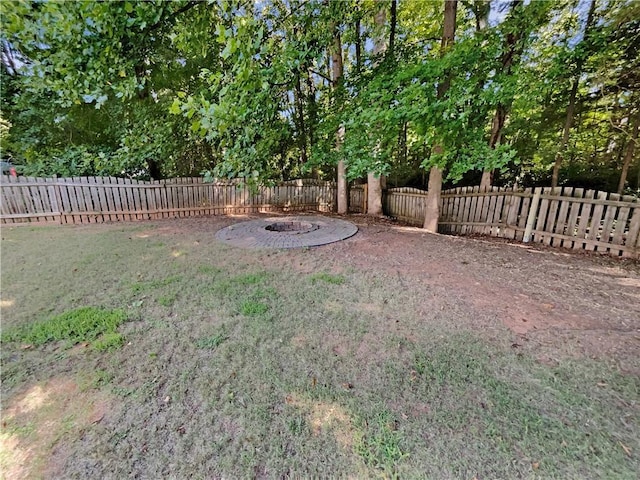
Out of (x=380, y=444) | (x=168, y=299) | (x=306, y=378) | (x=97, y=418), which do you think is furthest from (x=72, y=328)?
(x=380, y=444)

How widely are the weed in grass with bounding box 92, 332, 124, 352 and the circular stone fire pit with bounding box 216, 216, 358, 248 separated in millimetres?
2804

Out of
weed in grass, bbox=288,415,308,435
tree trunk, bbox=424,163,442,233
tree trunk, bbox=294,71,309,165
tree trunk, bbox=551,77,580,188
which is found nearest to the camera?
weed in grass, bbox=288,415,308,435

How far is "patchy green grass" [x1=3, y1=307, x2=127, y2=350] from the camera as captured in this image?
265 cm

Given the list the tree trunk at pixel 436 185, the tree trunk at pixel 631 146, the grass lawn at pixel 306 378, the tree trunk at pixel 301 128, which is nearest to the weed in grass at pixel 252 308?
the grass lawn at pixel 306 378

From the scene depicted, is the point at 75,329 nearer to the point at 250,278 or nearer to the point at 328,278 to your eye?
the point at 250,278

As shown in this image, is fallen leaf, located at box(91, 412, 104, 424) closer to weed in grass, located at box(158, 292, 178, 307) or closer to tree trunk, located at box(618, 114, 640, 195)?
weed in grass, located at box(158, 292, 178, 307)

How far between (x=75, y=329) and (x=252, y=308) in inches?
66.0

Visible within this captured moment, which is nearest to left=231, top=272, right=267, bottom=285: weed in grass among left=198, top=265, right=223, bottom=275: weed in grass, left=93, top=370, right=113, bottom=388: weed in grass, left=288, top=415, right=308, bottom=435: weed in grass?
left=198, top=265, right=223, bottom=275: weed in grass

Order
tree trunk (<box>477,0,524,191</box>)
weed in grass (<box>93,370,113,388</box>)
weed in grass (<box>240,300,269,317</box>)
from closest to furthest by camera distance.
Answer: weed in grass (<box>93,370,113,388</box>)
weed in grass (<box>240,300,269,317</box>)
tree trunk (<box>477,0,524,191</box>)

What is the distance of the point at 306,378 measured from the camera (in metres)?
2.22

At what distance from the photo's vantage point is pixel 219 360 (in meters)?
2.41

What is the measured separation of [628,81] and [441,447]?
8.43 metres

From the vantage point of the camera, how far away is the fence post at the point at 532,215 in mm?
5801

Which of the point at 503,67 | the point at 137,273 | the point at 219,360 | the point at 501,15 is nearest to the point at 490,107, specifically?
the point at 503,67
